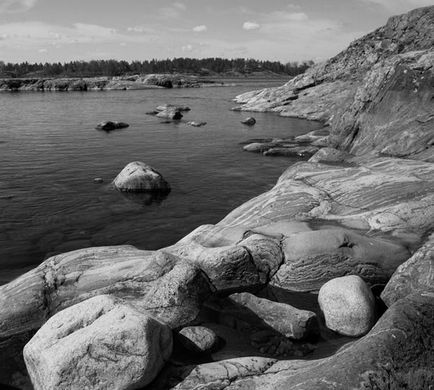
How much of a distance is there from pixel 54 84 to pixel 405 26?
115618 mm

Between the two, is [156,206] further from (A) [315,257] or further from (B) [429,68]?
(B) [429,68]

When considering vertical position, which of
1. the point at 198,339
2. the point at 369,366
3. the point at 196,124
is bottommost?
the point at 198,339

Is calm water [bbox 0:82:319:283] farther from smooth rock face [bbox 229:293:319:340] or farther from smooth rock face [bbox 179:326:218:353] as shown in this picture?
smooth rock face [bbox 179:326:218:353]

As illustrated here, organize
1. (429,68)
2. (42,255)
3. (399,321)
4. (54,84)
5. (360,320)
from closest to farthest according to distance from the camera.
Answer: (399,321) < (360,320) < (42,255) < (429,68) < (54,84)

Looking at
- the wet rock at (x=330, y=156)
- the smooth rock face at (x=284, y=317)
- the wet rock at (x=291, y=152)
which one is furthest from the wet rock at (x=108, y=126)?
the smooth rock face at (x=284, y=317)

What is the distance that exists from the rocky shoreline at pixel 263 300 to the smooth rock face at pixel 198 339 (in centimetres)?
3

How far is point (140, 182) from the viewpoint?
28734 mm

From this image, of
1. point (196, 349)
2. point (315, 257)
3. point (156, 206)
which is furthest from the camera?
point (156, 206)

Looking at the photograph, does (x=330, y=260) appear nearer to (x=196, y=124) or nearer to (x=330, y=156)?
(x=330, y=156)

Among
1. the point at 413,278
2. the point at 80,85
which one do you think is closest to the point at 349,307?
the point at 413,278

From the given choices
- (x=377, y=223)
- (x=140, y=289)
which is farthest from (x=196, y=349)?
(x=377, y=223)

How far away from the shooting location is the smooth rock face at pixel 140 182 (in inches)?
1132

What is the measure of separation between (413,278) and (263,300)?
185 inches

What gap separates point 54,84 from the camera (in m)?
152
